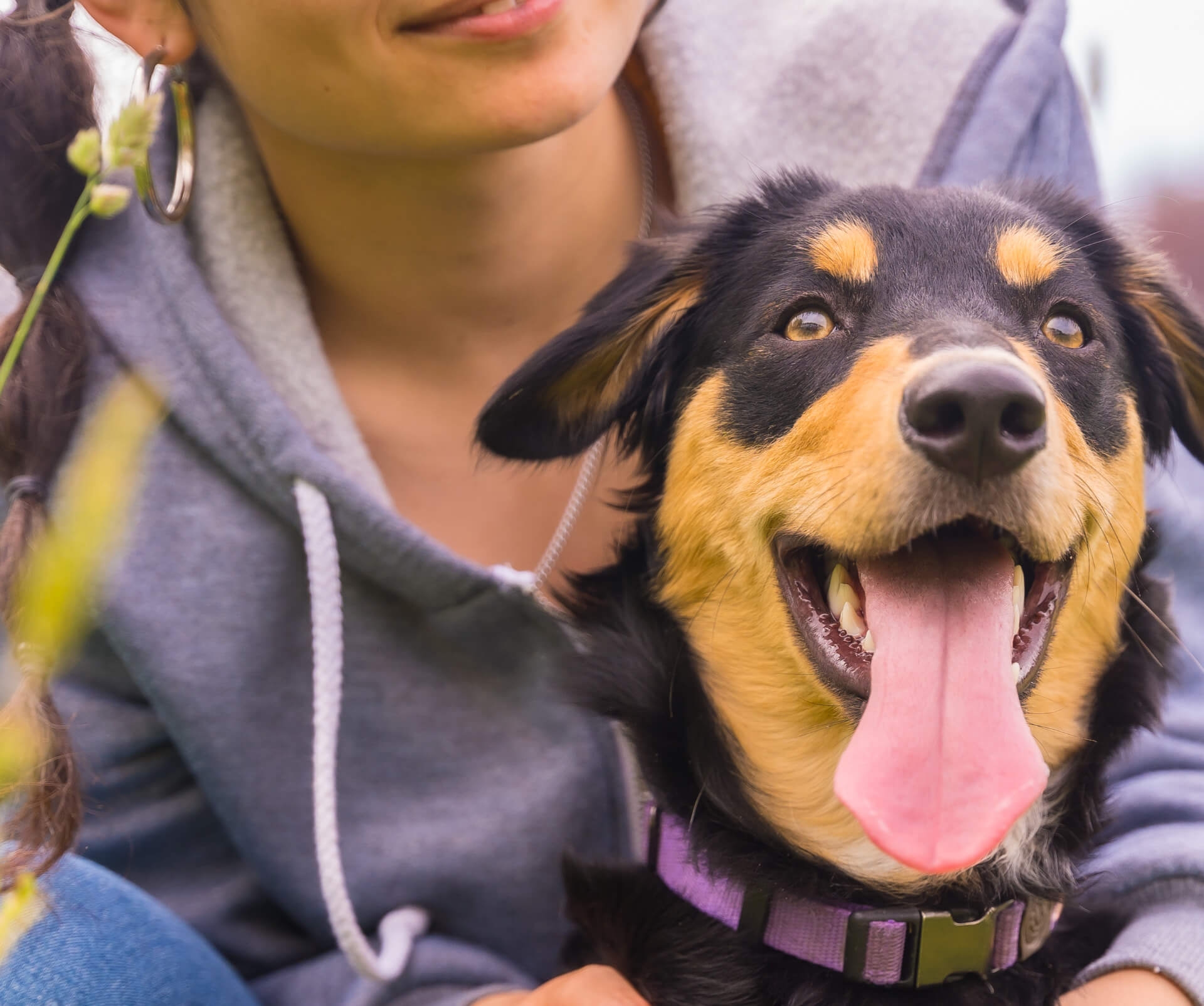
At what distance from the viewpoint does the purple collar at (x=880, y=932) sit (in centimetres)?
146

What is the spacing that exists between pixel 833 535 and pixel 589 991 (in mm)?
713

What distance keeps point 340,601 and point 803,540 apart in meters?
0.91

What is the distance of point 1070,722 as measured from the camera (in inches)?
65.1

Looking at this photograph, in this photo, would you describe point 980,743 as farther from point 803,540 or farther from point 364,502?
point 364,502

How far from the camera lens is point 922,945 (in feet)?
4.78

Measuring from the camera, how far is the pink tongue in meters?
1.28

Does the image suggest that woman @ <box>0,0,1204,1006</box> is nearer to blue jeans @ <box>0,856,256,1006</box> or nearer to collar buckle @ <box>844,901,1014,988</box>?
blue jeans @ <box>0,856,256,1006</box>

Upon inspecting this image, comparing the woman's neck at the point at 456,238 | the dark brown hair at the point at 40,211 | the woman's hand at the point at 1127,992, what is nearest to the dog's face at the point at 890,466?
the woman's hand at the point at 1127,992

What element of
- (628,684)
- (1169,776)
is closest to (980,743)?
(628,684)

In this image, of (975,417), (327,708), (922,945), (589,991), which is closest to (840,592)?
(975,417)

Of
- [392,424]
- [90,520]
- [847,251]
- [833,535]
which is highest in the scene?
[90,520]

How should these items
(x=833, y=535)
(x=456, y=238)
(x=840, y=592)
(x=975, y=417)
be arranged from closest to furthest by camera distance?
1. (x=975, y=417)
2. (x=833, y=535)
3. (x=840, y=592)
4. (x=456, y=238)

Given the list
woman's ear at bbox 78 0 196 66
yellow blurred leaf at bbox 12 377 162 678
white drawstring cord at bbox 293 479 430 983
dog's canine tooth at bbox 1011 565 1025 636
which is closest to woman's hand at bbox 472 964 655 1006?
white drawstring cord at bbox 293 479 430 983

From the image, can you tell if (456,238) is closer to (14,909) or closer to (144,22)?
(144,22)
